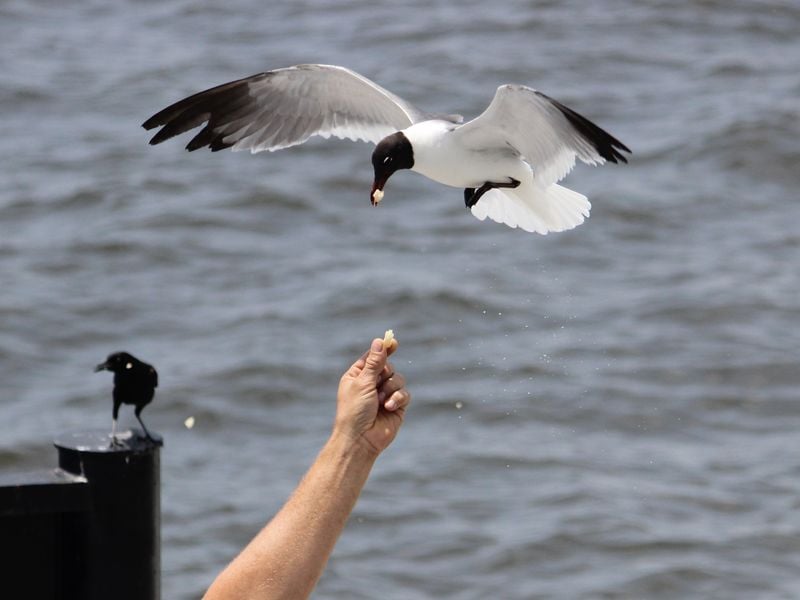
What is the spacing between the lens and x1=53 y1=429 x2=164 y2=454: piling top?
8.61 ft

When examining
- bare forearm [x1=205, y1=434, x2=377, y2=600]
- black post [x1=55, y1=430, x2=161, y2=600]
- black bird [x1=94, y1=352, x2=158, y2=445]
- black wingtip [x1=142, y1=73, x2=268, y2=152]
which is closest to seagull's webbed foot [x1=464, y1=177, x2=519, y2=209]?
black wingtip [x1=142, y1=73, x2=268, y2=152]

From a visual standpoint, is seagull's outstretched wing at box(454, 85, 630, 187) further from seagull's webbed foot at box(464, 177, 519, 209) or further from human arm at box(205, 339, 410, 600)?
human arm at box(205, 339, 410, 600)

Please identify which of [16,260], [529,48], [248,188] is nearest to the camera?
[16,260]

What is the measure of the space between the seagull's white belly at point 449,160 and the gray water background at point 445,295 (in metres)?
2.33

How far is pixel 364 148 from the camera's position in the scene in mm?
8297

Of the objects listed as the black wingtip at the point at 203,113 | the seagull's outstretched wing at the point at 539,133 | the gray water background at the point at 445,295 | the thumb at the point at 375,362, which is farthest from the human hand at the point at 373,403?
the gray water background at the point at 445,295

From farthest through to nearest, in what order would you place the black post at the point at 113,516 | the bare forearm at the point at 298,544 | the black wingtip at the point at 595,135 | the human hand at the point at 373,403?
the black wingtip at the point at 595,135, the black post at the point at 113,516, the human hand at the point at 373,403, the bare forearm at the point at 298,544

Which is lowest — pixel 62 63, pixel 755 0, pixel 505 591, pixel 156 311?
pixel 505 591

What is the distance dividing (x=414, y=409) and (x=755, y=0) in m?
4.73

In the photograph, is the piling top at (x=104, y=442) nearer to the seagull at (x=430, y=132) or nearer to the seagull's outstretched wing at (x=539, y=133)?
the seagull at (x=430, y=132)

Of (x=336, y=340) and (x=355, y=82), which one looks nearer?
(x=355, y=82)

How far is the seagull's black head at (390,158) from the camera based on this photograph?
285cm

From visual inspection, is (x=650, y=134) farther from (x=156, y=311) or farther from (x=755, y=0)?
(x=156, y=311)

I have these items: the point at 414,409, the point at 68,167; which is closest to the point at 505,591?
the point at 414,409
